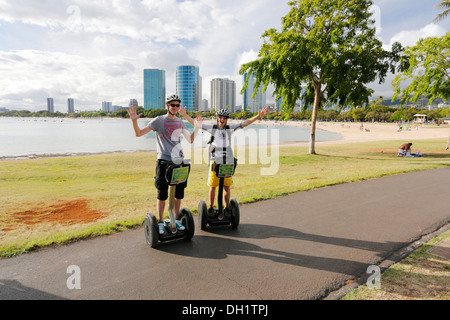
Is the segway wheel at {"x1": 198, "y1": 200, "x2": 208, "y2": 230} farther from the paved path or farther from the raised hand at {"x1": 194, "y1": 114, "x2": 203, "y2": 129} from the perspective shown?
the raised hand at {"x1": 194, "y1": 114, "x2": 203, "y2": 129}

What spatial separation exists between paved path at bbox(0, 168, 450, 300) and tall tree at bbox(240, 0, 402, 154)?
13.4 m

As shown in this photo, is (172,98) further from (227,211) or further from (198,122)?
(227,211)

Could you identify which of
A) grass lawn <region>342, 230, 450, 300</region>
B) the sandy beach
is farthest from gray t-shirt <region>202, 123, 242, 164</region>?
the sandy beach

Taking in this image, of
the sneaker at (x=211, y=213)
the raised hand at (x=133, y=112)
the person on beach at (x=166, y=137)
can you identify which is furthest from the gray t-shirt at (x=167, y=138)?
the sneaker at (x=211, y=213)

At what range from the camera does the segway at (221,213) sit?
5.11 meters

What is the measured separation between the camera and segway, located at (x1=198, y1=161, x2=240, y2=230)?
5.11 m

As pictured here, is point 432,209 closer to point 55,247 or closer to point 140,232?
point 140,232

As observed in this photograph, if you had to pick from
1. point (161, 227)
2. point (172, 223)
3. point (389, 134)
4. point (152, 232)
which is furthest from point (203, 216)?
point (389, 134)

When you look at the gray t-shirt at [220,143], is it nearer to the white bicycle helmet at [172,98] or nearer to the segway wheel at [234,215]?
the white bicycle helmet at [172,98]

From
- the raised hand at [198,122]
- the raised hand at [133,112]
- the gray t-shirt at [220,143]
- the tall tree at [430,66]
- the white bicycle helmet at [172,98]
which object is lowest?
the gray t-shirt at [220,143]

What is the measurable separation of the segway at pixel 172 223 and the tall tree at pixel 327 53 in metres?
14.7

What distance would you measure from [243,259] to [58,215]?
16.6ft
